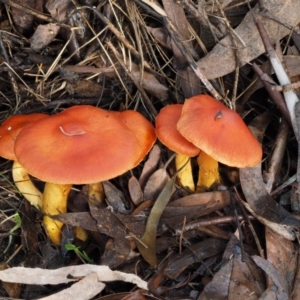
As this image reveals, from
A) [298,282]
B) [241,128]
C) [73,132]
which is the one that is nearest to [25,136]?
[73,132]

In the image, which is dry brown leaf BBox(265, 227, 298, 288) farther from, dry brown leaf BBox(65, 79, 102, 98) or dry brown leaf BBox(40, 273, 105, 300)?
dry brown leaf BBox(65, 79, 102, 98)

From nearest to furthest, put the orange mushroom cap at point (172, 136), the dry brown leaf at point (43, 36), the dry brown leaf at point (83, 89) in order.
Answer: the orange mushroom cap at point (172, 136) → the dry brown leaf at point (43, 36) → the dry brown leaf at point (83, 89)

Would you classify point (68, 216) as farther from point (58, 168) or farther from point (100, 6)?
point (100, 6)

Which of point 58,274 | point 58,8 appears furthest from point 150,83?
point 58,274

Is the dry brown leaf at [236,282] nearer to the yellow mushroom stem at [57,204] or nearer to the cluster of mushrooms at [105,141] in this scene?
the cluster of mushrooms at [105,141]

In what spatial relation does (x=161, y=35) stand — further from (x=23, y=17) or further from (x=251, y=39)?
(x=23, y=17)

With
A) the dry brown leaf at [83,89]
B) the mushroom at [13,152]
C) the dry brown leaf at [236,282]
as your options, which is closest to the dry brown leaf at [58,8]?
the dry brown leaf at [83,89]
